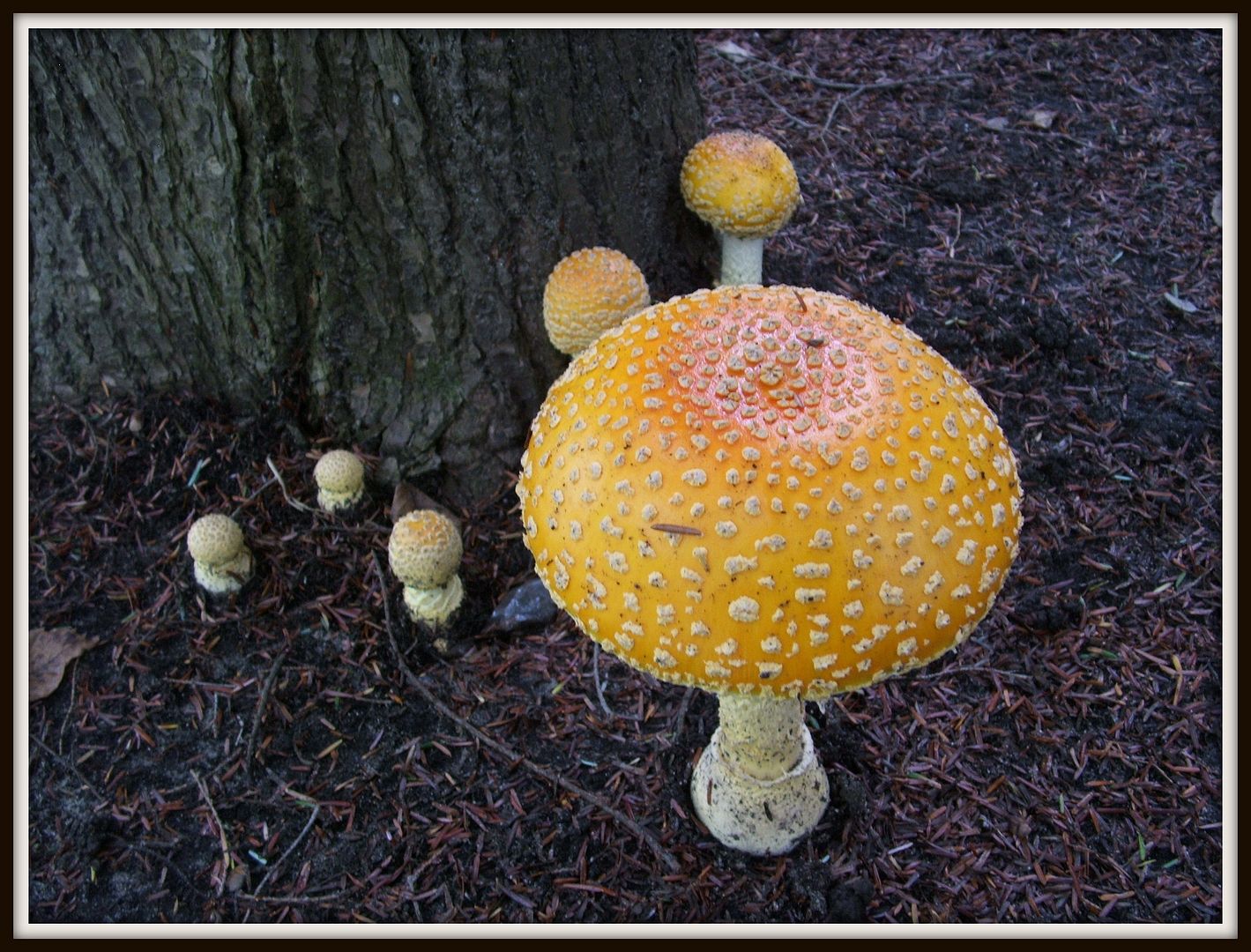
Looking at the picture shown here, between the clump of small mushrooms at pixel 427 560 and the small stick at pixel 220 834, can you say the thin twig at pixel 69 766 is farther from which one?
the clump of small mushrooms at pixel 427 560

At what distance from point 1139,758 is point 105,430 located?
4.34 meters

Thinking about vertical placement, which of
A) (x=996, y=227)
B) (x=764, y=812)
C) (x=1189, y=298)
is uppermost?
(x=996, y=227)

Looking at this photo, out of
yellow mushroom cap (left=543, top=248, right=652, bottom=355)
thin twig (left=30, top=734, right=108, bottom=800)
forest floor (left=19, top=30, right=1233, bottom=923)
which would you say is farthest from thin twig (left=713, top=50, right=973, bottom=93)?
thin twig (left=30, top=734, right=108, bottom=800)

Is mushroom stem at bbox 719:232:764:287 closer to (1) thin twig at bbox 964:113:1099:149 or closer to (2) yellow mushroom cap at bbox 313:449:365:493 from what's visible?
(2) yellow mushroom cap at bbox 313:449:365:493

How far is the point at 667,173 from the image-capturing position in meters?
4.00

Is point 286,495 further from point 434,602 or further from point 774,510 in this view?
A: point 774,510

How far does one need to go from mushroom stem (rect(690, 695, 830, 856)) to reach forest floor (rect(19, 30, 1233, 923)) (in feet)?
0.29

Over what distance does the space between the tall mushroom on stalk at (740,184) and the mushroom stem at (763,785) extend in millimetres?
2123

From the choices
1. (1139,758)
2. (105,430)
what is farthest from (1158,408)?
(105,430)

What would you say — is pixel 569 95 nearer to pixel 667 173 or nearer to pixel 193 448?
pixel 667 173

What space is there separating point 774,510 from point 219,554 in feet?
8.10

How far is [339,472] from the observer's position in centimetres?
368

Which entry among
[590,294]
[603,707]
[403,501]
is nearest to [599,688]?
[603,707]

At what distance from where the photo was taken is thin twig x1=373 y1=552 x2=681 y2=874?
10.1 feet
